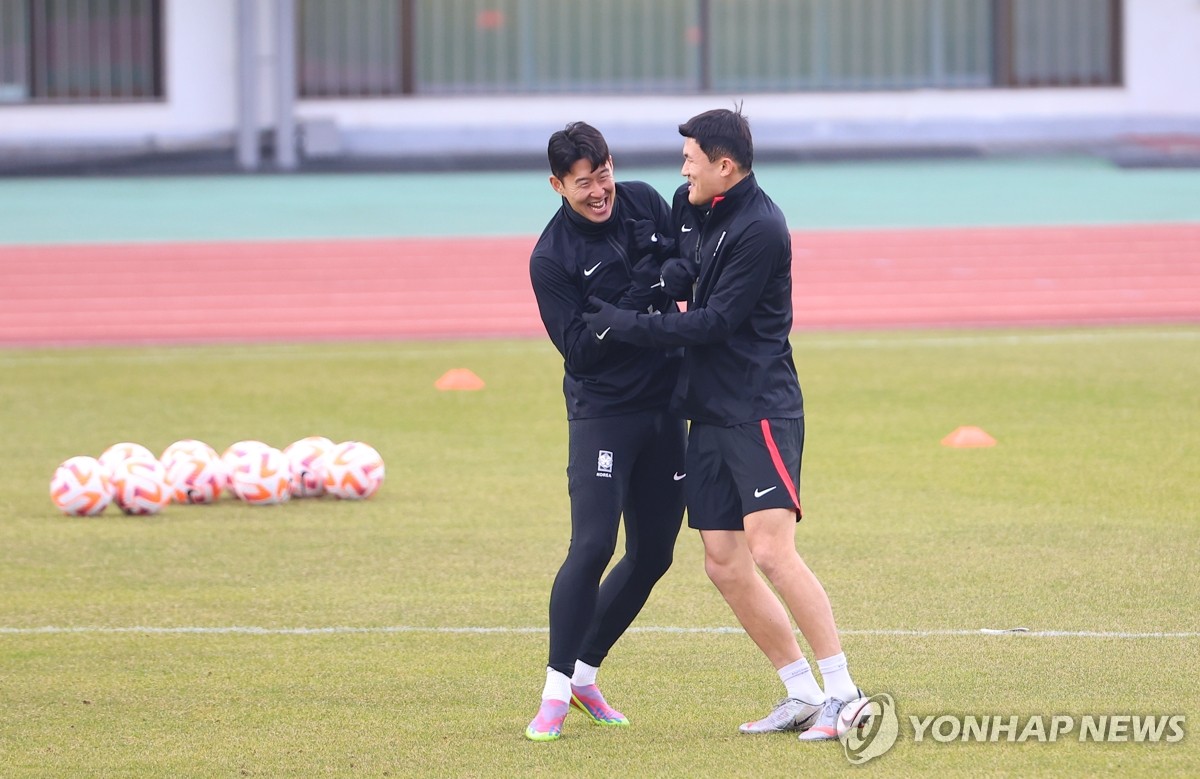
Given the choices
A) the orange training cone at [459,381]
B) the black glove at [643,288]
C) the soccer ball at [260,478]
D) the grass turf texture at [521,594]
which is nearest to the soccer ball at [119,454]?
the grass turf texture at [521,594]

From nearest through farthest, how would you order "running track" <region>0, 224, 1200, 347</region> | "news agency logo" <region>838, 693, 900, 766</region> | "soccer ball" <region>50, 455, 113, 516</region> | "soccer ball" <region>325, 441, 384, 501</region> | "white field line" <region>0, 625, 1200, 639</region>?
"news agency logo" <region>838, 693, 900, 766</region> → "white field line" <region>0, 625, 1200, 639</region> → "soccer ball" <region>50, 455, 113, 516</region> → "soccer ball" <region>325, 441, 384, 501</region> → "running track" <region>0, 224, 1200, 347</region>

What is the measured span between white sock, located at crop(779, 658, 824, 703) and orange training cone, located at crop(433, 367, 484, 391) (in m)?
9.91

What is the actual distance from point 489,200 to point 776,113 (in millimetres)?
5827

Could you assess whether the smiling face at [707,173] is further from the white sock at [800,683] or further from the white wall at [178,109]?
the white wall at [178,109]

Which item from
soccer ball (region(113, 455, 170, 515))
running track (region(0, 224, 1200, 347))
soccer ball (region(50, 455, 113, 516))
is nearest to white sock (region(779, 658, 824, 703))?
soccer ball (region(113, 455, 170, 515))

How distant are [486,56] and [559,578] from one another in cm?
2406

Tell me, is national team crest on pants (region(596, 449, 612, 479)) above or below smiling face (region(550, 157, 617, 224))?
below

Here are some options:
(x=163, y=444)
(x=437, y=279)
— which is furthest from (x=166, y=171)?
(x=163, y=444)

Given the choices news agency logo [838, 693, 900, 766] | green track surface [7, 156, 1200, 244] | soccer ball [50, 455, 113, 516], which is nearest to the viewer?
news agency logo [838, 693, 900, 766]

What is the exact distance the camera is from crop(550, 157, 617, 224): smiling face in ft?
18.8

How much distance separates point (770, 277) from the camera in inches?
224

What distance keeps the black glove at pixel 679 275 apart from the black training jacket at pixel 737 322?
36mm

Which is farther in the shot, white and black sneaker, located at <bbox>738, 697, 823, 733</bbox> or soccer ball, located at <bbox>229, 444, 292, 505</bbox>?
soccer ball, located at <bbox>229, 444, 292, 505</bbox>

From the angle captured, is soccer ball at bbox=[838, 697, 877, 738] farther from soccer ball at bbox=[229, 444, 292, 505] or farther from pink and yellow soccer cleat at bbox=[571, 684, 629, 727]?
soccer ball at bbox=[229, 444, 292, 505]
